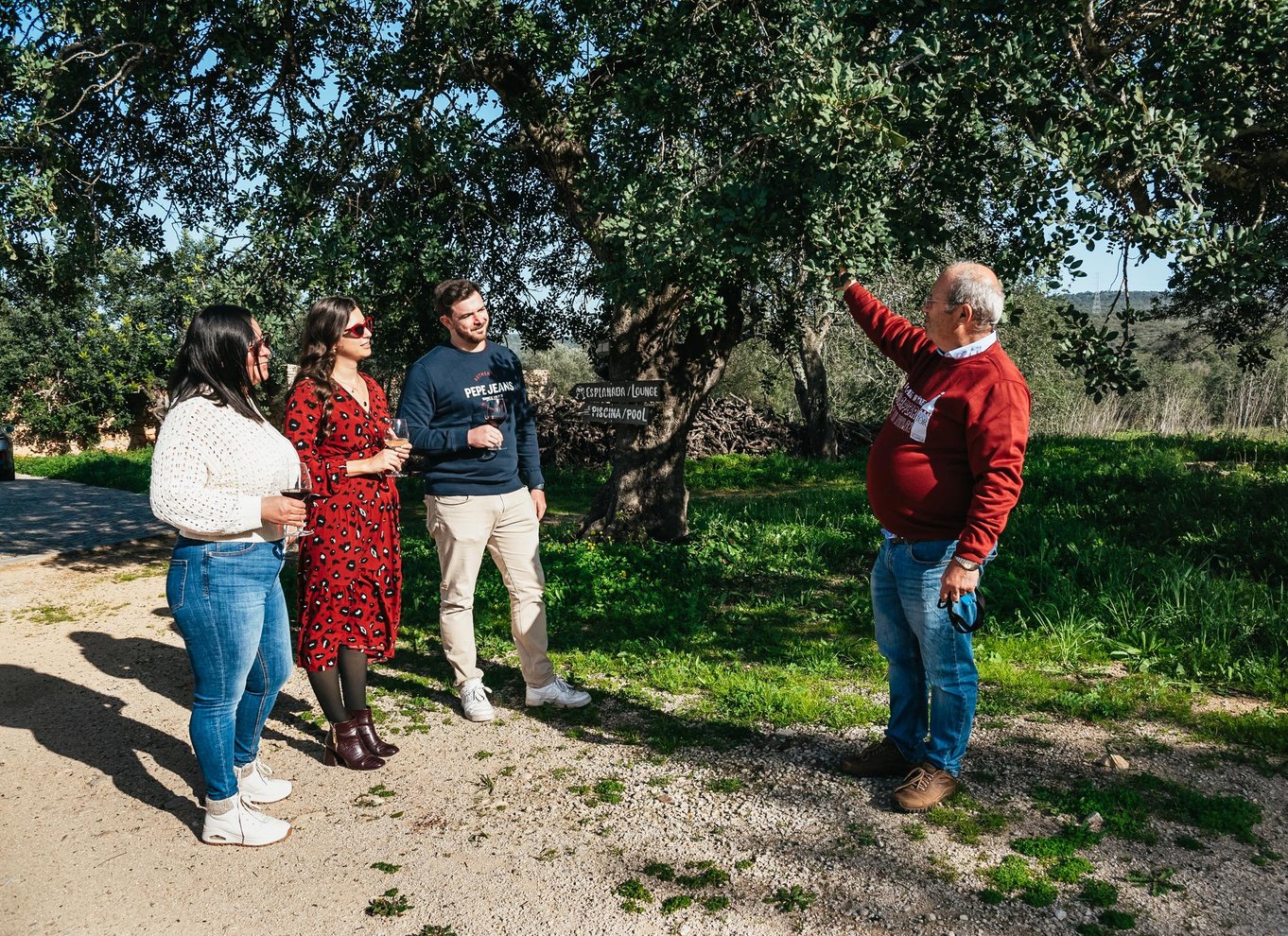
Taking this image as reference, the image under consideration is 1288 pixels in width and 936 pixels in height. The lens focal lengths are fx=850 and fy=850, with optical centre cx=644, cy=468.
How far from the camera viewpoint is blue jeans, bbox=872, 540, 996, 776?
3.21 m

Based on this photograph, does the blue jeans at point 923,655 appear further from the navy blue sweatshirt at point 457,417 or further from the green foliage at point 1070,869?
the navy blue sweatshirt at point 457,417

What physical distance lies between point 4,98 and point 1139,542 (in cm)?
954

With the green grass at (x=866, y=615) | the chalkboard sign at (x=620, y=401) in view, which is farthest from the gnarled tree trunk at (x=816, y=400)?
the chalkboard sign at (x=620, y=401)

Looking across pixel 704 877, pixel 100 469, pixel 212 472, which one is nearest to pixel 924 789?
pixel 704 877

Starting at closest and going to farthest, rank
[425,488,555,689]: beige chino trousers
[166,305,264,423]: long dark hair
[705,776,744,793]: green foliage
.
Result: [166,305,264,423]: long dark hair, [705,776,744,793]: green foliage, [425,488,555,689]: beige chino trousers

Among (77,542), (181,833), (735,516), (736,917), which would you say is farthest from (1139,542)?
(77,542)

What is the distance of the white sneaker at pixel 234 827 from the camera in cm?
325

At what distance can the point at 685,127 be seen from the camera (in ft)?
20.2

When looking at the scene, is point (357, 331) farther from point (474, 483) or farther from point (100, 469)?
point (100, 469)

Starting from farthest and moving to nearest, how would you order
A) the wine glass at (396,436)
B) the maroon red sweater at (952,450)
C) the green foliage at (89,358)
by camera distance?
1. the green foliage at (89,358)
2. the wine glass at (396,436)
3. the maroon red sweater at (952,450)

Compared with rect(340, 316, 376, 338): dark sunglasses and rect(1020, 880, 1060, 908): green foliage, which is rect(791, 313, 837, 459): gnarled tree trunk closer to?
rect(340, 316, 376, 338): dark sunglasses

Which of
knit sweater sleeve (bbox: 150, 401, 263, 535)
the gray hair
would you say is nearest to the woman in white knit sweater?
knit sweater sleeve (bbox: 150, 401, 263, 535)

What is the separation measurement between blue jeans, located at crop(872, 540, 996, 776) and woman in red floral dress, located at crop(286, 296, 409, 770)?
2263 millimetres

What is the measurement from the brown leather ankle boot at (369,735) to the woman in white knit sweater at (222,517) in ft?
2.22
